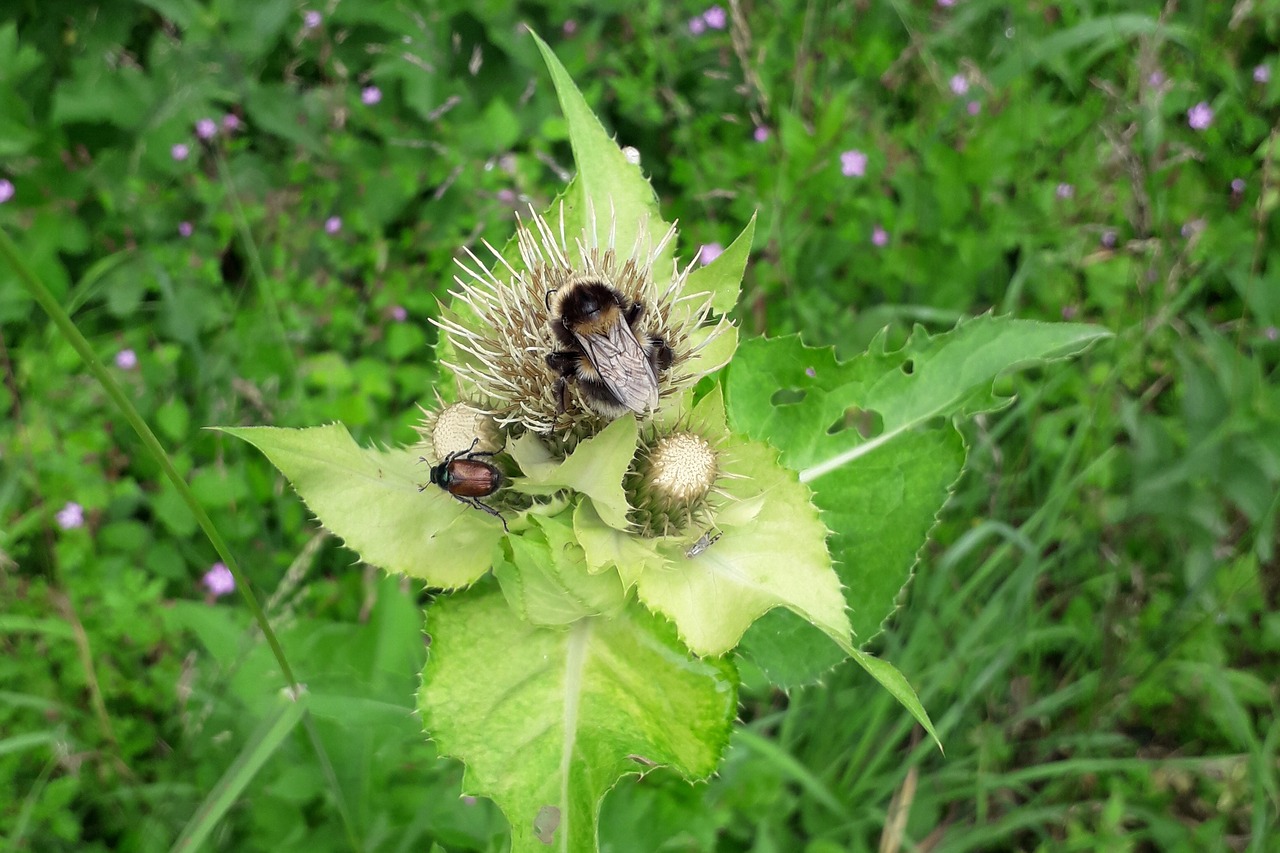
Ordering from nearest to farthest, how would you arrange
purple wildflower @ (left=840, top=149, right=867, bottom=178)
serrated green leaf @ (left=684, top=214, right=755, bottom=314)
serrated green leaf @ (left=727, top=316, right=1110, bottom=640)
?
serrated green leaf @ (left=684, top=214, right=755, bottom=314)
serrated green leaf @ (left=727, top=316, right=1110, bottom=640)
purple wildflower @ (left=840, top=149, right=867, bottom=178)

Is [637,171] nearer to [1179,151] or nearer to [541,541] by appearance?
[541,541]

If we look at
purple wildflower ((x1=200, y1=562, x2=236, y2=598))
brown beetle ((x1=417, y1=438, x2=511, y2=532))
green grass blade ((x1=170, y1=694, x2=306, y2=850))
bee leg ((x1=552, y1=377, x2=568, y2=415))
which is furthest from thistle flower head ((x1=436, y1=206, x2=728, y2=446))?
purple wildflower ((x1=200, y1=562, x2=236, y2=598))

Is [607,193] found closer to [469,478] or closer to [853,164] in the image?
[469,478]

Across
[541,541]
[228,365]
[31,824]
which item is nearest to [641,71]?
[228,365]

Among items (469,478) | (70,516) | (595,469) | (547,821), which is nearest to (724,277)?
(595,469)

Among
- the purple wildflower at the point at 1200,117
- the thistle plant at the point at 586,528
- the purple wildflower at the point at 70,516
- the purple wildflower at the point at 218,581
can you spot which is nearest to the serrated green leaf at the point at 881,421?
the thistle plant at the point at 586,528

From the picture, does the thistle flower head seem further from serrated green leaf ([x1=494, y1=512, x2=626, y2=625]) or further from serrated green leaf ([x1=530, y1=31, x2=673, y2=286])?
serrated green leaf ([x1=494, y1=512, x2=626, y2=625])
